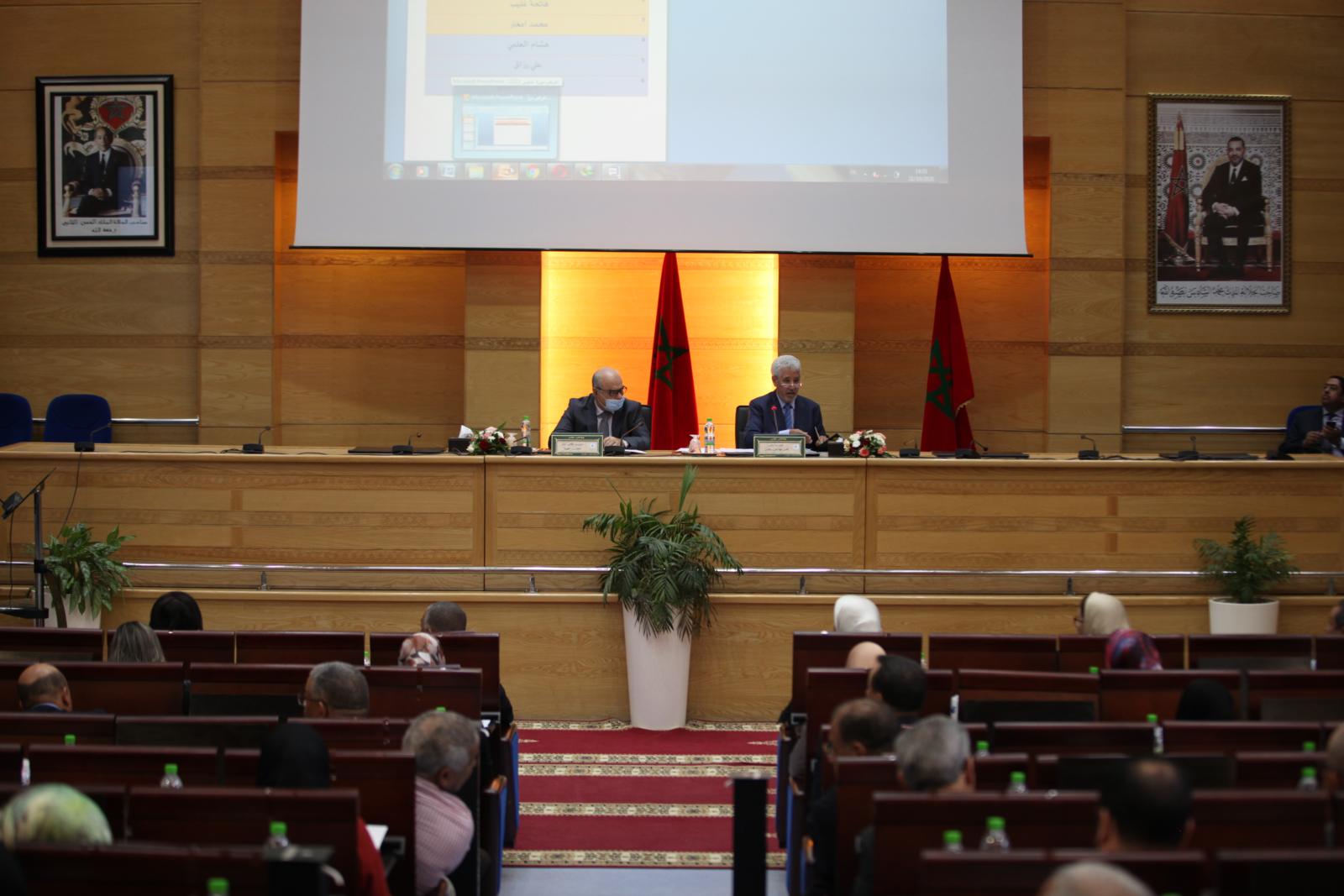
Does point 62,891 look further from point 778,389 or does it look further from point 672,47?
point 672,47

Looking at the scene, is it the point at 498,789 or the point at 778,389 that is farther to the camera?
the point at 778,389

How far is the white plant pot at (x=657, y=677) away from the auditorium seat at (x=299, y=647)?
1.82 m

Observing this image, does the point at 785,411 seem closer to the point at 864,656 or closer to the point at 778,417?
the point at 778,417

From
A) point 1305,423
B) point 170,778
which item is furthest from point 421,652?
point 1305,423

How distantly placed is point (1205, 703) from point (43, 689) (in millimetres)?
3669

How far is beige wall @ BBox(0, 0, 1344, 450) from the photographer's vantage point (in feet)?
32.1

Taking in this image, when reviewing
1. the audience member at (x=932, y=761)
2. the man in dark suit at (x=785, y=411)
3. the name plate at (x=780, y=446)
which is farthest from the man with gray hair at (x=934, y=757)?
the man in dark suit at (x=785, y=411)

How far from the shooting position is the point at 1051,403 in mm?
9867

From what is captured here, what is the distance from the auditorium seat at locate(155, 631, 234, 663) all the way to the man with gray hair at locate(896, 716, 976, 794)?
3.05 metres

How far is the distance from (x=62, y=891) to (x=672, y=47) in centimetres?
737

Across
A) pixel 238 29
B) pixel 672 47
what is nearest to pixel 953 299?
pixel 672 47

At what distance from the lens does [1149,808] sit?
292cm

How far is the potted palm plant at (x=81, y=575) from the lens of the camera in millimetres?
7086

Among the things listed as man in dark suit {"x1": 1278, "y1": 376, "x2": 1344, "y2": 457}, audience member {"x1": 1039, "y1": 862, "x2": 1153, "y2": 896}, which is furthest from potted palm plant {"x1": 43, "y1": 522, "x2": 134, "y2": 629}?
man in dark suit {"x1": 1278, "y1": 376, "x2": 1344, "y2": 457}
